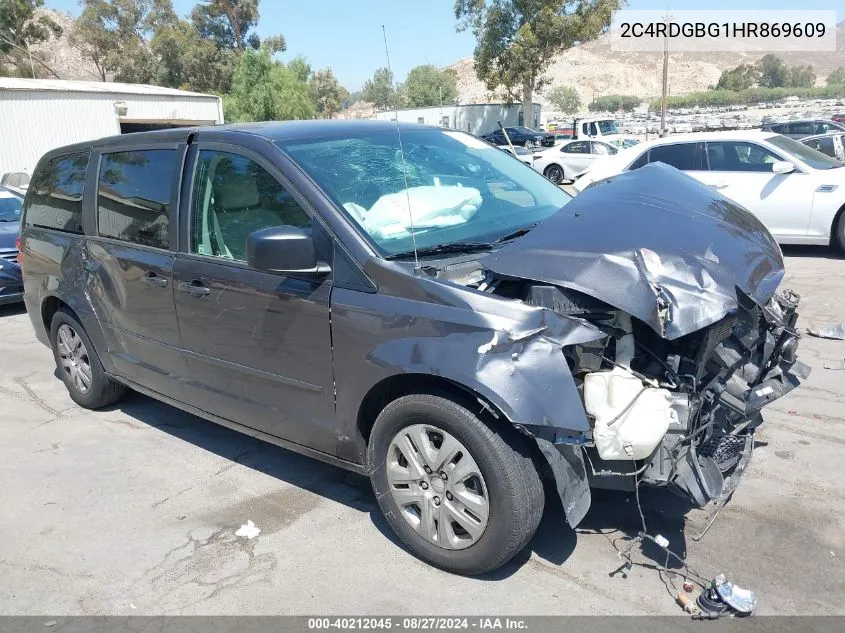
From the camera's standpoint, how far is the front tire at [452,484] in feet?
9.39

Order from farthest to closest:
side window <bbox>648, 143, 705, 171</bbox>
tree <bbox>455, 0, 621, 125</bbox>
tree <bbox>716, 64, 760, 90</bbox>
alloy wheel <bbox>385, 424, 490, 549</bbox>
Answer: tree <bbox>716, 64, 760, 90</bbox> < tree <bbox>455, 0, 621, 125</bbox> < side window <bbox>648, 143, 705, 171</bbox> < alloy wheel <bbox>385, 424, 490, 549</bbox>

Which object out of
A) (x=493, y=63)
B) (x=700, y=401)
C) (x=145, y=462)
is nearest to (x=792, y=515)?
(x=700, y=401)

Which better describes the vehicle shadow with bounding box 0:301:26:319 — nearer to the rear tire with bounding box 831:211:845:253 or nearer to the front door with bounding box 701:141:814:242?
the front door with bounding box 701:141:814:242

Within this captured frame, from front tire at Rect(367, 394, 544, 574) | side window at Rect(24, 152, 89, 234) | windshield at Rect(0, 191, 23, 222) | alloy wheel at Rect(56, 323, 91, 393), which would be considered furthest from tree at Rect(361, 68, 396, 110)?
windshield at Rect(0, 191, 23, 222)

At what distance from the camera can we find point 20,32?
172 ft

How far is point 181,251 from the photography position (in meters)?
4.02

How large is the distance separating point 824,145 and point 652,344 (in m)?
14.1

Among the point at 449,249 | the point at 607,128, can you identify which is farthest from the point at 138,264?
the point at 607,128

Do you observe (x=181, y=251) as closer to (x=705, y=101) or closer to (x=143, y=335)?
(x=143, y=335)

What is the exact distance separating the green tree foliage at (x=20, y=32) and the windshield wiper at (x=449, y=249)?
5505 cm

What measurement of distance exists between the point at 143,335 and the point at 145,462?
821 mm

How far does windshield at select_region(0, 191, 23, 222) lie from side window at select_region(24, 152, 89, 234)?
523 centimetres

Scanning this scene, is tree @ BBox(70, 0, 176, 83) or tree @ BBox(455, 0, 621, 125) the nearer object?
tree @ BBox(455, 0, 621, 125)

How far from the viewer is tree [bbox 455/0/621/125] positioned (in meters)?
38.1
